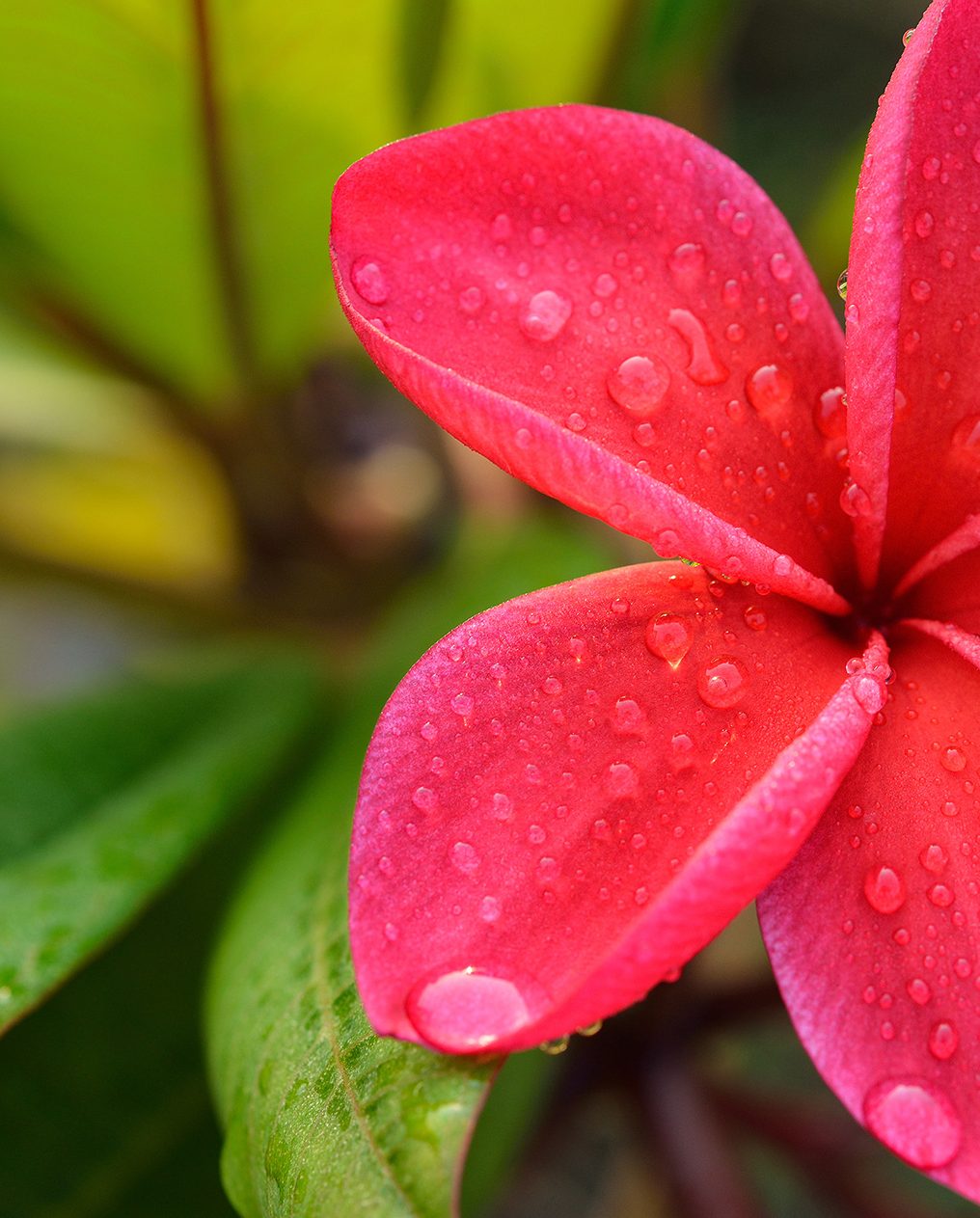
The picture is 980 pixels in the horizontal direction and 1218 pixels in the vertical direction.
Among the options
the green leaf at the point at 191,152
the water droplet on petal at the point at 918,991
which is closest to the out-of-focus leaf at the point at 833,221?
the green leaf at the point at 191,152

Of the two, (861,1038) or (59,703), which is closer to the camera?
(861,1038)

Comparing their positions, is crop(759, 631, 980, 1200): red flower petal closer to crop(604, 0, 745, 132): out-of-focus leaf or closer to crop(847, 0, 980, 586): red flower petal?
crop(847, 0, 980, 586): red flower petal

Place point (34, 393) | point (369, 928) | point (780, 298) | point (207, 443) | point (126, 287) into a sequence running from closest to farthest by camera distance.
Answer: point (369, 928) < point (780, 298) < point (126, 287) < point (207, 443) < point (34, 393)

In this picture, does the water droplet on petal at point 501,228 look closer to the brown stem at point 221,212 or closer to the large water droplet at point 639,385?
the large water droplet at point 639,385

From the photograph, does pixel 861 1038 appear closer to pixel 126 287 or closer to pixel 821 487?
pixel 821 487

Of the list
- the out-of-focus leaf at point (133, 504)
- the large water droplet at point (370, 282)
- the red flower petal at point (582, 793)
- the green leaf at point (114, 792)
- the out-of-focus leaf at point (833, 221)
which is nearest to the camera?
the red flower petal at point (582, 793)

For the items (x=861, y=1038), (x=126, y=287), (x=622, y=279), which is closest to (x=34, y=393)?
(x=126, y=287)
